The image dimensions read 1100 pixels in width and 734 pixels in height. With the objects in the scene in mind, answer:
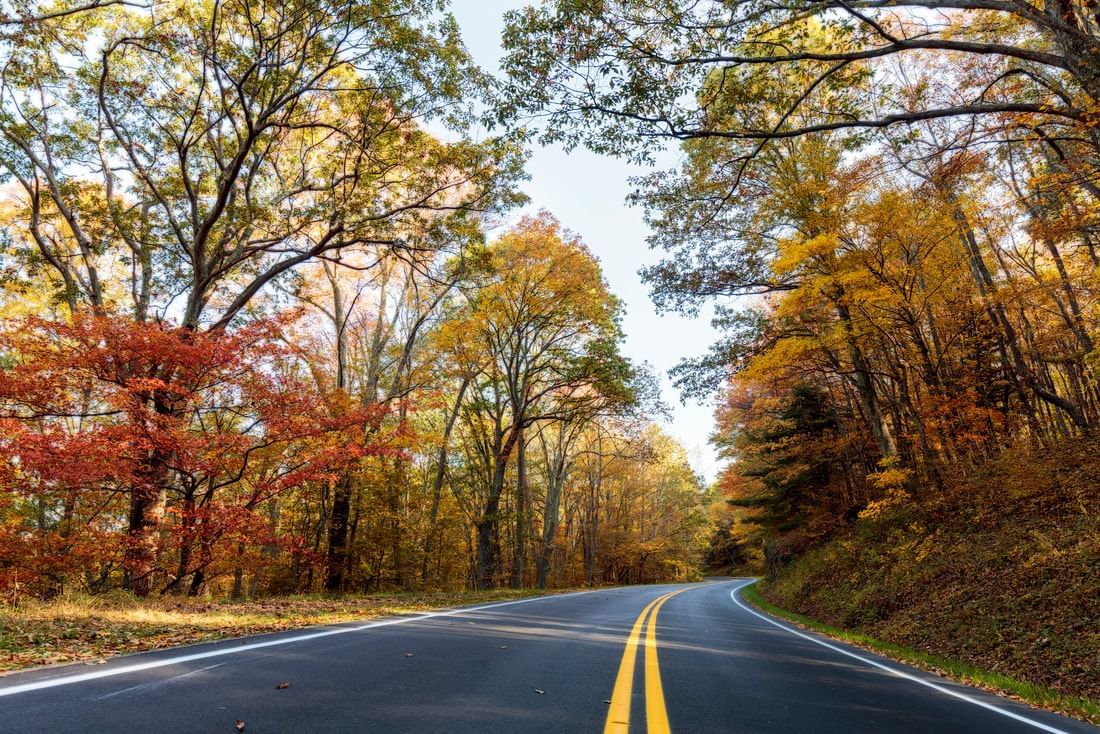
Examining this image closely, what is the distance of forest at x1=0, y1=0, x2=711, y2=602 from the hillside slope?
8.48m

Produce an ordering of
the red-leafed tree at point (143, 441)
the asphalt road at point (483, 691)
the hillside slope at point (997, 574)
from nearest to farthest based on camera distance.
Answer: the asphalt road at point (483, 691)
the hillside slope at point (997, 574)
the red-leafed tree at point (143, 441)

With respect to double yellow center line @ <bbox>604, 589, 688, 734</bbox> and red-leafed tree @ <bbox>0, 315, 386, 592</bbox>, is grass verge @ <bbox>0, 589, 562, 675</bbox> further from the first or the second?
double yellow center line @ <bbox>604, 589, 688, 734</bbox>

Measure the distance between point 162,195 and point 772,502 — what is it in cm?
2173

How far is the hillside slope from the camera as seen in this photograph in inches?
248

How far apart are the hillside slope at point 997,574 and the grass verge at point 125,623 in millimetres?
8717

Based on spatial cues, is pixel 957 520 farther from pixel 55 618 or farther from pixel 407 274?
pixel 407 274

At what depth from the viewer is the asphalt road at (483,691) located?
9.39ft

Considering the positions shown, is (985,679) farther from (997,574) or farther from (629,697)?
(629,697)

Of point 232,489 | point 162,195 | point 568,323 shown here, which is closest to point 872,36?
point 568,323

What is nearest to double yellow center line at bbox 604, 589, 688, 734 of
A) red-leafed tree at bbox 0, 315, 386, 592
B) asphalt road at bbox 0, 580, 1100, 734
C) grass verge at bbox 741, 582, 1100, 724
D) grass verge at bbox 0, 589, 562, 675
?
asphalt road at bbox 0, 580, 1100, 734

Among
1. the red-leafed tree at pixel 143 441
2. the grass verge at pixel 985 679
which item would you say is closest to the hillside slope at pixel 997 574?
the grass verge at pixel 985 679

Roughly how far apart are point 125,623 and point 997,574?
12435mm

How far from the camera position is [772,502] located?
790 inches

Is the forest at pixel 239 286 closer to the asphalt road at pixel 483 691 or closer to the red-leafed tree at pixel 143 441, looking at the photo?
the red-leafed tree at pixel 143 441
